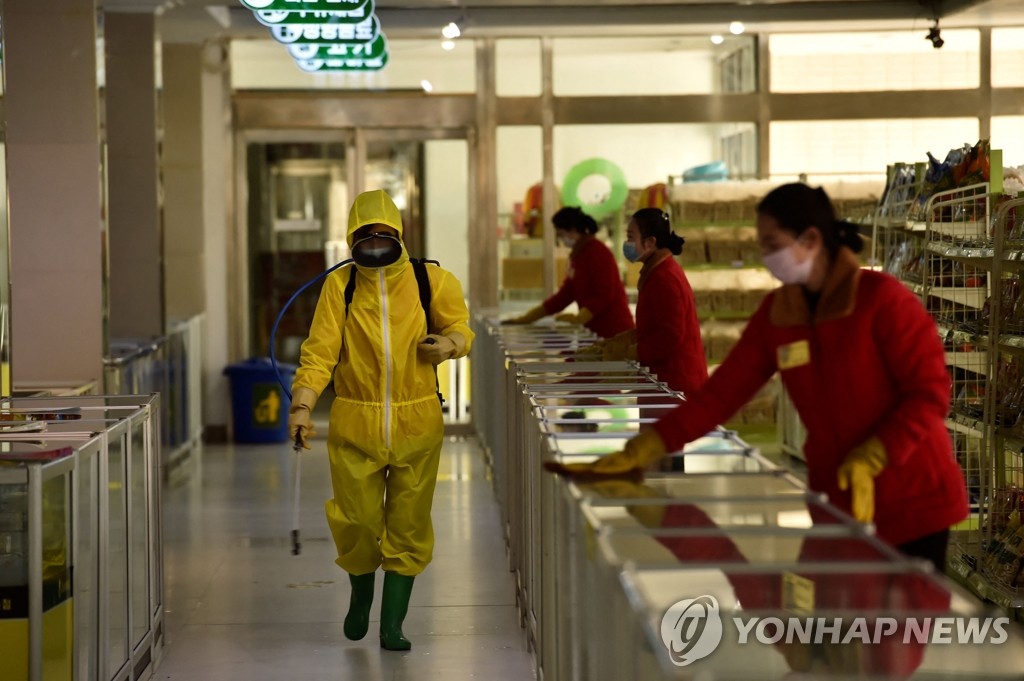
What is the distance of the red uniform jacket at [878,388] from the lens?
295cm

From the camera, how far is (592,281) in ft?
27.2

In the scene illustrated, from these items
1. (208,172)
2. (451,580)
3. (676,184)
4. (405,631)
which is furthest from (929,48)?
(405,631)

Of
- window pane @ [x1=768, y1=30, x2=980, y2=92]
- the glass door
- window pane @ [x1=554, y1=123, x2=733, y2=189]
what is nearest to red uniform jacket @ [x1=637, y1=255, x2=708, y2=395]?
Result: window pane @ [x1=554, y1=123, x2=733, y2=189]

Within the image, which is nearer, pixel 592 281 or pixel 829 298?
pixel 829 298

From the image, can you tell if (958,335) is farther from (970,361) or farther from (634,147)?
(634,147)

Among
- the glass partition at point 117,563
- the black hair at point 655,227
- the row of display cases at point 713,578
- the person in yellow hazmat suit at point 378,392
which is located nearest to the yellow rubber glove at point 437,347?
the person in yellow hazmat suit at point 378,392

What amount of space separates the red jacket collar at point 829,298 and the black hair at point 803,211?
0.05 metres

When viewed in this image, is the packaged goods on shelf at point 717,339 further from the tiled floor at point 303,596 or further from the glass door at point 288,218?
the glass door at point 288,218

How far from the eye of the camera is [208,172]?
1127 cm

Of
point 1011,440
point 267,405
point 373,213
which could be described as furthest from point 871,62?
point 373,213

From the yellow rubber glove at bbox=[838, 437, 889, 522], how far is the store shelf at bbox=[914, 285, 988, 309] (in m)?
3.42

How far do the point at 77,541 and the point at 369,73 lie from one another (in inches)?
314

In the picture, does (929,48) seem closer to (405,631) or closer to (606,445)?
(405,631)

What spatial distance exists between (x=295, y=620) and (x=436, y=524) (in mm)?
2138
